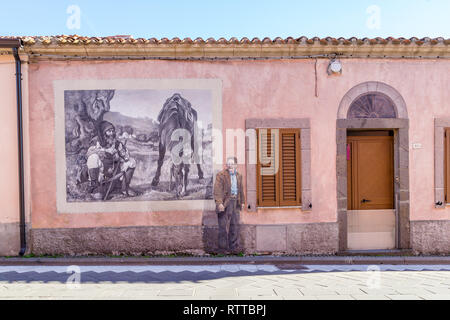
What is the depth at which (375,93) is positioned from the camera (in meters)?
7.66

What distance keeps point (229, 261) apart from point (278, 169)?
92.1 inches

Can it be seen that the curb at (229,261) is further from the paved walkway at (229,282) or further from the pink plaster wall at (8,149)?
the pink plaster wall at (8,149)

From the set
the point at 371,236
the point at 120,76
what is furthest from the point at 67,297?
the point at 371,236

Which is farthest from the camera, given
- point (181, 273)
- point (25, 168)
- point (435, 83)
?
point (435, 83)

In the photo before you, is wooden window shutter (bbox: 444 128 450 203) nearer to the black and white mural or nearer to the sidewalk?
the sidewalk

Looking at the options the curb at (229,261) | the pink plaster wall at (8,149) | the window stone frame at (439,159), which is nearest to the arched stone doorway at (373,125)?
the curb at (229,261)

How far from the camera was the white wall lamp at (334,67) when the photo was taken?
7438mm

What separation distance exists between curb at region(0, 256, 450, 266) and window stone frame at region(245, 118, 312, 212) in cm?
115

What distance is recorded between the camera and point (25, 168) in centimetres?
720

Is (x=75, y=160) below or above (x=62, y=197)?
above

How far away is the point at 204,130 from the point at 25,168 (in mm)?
4033

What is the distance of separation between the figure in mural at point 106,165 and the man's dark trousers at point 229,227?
82.5 inches

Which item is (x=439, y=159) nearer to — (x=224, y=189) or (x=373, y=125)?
(x=373, y=125)

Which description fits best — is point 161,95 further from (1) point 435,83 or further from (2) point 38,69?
(1) point 435,83
